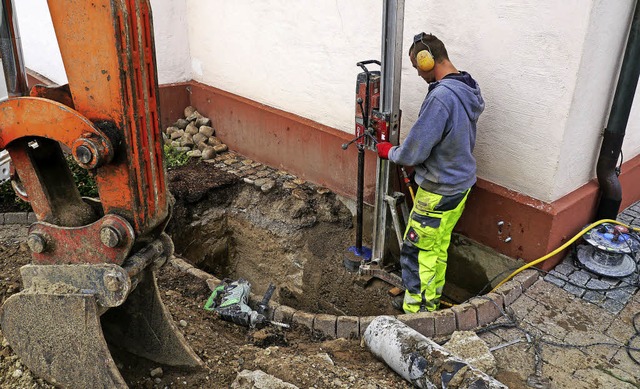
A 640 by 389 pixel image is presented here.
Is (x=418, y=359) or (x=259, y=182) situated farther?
(x=259, y=182)

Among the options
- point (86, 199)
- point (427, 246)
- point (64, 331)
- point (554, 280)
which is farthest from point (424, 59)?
point (64, 331)

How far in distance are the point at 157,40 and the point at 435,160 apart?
4468mm

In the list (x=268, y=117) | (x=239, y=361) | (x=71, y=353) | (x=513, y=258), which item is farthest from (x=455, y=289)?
(x=71, y=353)

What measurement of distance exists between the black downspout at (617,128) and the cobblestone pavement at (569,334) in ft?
2.16

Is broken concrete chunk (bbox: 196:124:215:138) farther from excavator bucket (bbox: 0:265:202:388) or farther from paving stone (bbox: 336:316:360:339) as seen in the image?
excavator bucket (bbox: 0:265:202:388)

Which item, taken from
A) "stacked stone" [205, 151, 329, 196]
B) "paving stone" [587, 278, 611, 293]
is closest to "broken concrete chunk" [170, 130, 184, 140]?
"stacked stone" [205, 151, 329, 196]

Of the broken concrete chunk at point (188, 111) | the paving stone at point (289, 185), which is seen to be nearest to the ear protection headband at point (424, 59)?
the paving stone at point (289, 185)

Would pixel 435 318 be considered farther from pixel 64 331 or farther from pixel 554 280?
pixel 64 331

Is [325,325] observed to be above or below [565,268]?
below

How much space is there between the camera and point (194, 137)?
292 inches

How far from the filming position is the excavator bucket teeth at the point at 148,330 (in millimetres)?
3479

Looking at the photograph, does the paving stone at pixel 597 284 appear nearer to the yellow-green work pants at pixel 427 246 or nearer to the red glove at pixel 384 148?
the yellow-green work pants at pixel 427 246

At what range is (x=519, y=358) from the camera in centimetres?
387

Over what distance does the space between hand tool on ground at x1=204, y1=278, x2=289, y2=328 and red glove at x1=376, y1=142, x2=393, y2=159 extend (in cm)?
144
